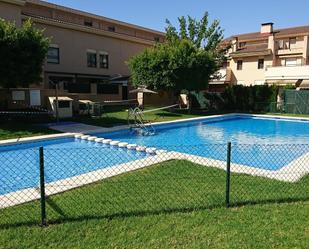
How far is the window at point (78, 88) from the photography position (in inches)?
1017

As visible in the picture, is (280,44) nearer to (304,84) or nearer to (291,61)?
(291,61)

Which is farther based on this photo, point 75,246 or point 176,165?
point 176,165

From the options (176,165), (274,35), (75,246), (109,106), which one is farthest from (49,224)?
(274,35)

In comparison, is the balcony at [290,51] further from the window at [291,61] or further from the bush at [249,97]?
the bush at [249,97]

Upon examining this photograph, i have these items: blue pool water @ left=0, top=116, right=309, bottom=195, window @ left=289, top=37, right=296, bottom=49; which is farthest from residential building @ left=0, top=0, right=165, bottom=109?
window @ left=289, top=37, right=296, bottom=49

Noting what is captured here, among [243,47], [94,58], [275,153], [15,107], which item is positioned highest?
[243,47]

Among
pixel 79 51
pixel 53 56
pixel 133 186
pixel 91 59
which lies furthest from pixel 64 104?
pixel 133 186

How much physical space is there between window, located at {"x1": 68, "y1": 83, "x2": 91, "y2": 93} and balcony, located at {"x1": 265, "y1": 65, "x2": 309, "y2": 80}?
20.0 metres

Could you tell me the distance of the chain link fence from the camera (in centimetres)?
550

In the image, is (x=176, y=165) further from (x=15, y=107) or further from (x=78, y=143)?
(x=15, y=107)

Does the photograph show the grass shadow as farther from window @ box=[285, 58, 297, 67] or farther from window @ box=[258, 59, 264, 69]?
window @ box=[258, 59, 264, 69]

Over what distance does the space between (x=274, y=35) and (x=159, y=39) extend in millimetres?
14984

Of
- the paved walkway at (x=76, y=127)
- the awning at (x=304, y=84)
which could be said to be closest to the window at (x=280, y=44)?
the awning at (x=304, y=84)

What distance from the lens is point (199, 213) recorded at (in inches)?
214
